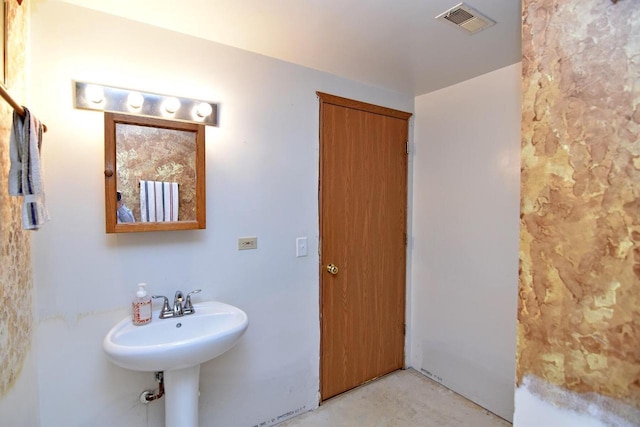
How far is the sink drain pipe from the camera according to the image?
157cm

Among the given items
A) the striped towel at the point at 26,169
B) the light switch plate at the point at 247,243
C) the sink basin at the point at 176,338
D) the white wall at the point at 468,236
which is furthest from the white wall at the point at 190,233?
the white wall at the point at 468,236

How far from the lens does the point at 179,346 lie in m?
1.28

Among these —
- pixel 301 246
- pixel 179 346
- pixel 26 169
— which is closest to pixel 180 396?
pixel 179 346

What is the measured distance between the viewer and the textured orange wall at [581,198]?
76 centimetres

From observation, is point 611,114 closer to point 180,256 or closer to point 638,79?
point 638,79

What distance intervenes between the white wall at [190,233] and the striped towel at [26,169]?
1.42 ft

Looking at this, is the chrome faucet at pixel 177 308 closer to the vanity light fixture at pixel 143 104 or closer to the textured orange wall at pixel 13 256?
the textured orange wall at pixel 13 256

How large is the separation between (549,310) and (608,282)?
0.17 m

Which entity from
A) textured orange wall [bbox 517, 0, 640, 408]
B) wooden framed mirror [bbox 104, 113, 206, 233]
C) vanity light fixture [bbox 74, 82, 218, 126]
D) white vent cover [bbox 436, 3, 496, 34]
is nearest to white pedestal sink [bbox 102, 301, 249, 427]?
wooden framed mirror [bbox 104, 113, 206, 233]

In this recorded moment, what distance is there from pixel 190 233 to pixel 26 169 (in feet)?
2.55

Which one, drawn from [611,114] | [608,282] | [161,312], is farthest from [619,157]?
[161,312]

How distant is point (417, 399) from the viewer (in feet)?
7.49

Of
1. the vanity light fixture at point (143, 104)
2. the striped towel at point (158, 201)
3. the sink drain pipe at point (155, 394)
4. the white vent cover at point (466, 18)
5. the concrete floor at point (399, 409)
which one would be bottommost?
the concrete floor at point (399, 409)

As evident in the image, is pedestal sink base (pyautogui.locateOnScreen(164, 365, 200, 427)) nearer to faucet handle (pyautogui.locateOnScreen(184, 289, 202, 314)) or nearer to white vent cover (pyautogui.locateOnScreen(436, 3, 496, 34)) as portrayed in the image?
faucet handle (pyautogui.locateOnScreen(184, 289, 202, 314))
